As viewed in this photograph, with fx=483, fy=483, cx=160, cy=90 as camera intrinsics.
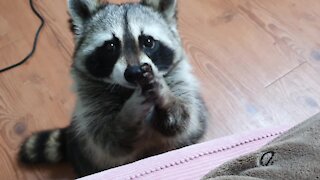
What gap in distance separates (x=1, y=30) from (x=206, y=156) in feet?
3.80

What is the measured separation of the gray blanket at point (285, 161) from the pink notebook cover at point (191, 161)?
0.60ft

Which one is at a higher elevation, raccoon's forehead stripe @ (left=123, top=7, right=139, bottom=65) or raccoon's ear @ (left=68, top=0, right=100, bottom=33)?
raccoon's ear @ (left=68, top=0, right=100, bottom=33)

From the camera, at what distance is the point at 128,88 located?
3.92ft

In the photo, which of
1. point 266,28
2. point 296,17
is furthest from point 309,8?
point 266,28

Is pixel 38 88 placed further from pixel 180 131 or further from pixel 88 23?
pixel 180 131

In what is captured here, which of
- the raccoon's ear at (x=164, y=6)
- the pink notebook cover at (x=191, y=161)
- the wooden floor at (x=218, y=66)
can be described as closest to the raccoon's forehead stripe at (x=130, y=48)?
the raccoon's ear at (x=164, y=6)

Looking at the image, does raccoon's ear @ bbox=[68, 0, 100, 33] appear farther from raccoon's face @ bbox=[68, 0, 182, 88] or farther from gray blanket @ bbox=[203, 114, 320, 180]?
gray blanket @ bbox=[203, 114, 320, 180]

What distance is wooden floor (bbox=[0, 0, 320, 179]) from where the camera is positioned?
1517mm

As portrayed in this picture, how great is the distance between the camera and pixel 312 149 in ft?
1.98

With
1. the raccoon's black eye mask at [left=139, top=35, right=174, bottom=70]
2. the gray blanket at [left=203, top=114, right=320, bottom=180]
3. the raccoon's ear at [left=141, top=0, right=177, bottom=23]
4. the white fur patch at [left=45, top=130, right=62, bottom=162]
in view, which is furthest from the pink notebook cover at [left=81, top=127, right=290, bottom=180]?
the white fur patch at [left=45, top=130, right=62, bottom=162]

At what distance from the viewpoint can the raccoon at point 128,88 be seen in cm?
112

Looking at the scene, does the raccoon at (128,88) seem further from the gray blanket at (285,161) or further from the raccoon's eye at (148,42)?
the gray blanket at (285,161)

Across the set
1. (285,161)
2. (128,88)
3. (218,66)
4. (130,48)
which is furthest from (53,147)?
(285,161)

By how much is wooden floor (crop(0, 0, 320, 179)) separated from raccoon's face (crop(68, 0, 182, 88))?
12.2 inches
